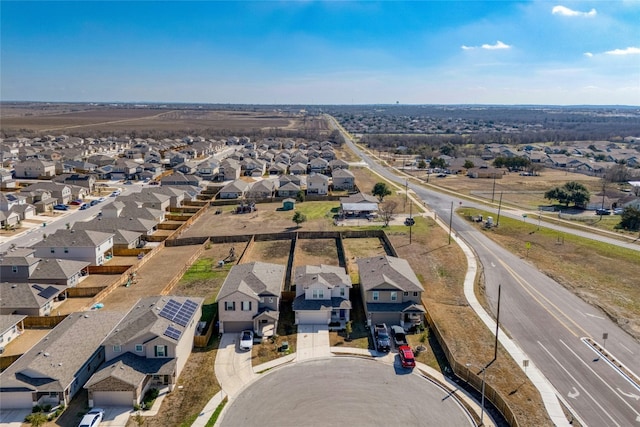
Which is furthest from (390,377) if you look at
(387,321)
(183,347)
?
(183,347)

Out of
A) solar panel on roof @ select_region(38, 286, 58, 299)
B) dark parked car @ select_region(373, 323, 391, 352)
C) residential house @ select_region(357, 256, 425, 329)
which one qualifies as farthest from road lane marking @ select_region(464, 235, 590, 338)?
solar panel on roof @ select_region(38, 286, 58, 299)

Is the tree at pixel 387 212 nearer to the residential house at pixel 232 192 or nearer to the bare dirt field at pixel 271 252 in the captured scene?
the bare dirt field at pixel 271 252

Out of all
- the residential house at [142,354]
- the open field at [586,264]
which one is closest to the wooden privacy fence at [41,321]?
the residential house at [142,354]

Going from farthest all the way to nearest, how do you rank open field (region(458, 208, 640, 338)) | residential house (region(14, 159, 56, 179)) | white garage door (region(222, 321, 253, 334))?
residential house (region(14, 159, 56, 179)) → open field (region(458, 208, 640, 338)) → white garage door (region(222, 321, 253, 334))

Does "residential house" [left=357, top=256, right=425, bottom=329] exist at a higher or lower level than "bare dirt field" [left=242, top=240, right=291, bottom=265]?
higher

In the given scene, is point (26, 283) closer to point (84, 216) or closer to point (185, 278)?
point (185, 278)

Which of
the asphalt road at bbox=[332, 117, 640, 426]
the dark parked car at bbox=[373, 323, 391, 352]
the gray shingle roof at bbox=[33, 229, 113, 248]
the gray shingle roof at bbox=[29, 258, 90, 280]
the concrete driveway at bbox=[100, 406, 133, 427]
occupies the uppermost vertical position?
the gray shingle roof at bbox=[33, 229, 113, 248]

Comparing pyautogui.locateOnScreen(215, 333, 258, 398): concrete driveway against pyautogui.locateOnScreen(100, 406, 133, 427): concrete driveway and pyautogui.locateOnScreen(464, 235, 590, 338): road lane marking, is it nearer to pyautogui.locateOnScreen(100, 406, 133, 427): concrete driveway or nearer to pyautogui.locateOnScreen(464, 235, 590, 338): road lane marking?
pyautogui.locateOnScreen(100, 406, 133, 427): concrete driveway
